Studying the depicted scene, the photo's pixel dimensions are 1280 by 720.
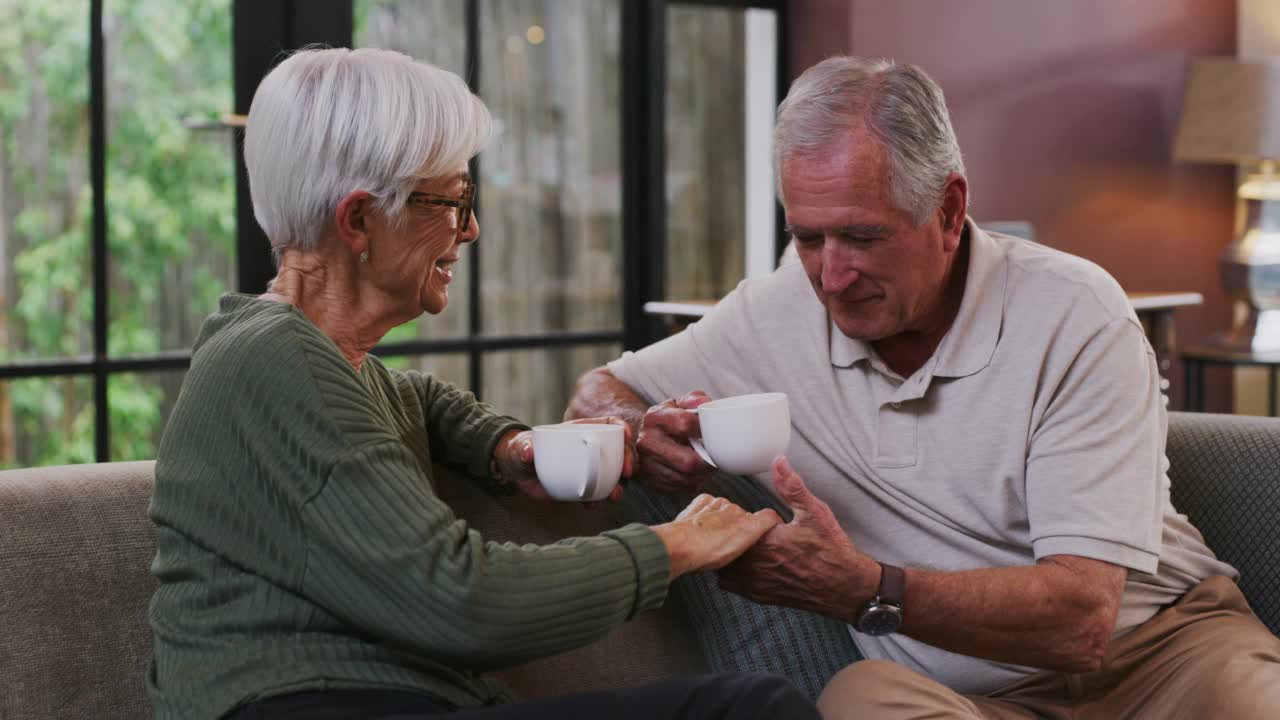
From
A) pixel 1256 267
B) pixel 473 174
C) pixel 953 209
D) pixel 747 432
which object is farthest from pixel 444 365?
pixel 1256 267

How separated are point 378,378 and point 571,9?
297cm

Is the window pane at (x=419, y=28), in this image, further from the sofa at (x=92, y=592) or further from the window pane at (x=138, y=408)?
the sofa at (x=92, y=592)

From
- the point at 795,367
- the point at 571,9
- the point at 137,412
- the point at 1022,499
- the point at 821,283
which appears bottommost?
the point at 137,412

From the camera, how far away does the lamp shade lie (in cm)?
491

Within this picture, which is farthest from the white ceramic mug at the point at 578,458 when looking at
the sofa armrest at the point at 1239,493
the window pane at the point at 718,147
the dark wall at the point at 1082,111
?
the dark wall at the point at 1082,111

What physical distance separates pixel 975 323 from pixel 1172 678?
0.48 m

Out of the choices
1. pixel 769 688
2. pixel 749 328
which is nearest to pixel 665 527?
pixel 769 688

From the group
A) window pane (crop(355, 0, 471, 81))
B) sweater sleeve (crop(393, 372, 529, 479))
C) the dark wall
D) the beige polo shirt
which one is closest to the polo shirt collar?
the beige polo shirt

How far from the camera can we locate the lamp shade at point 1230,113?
16.1 ft

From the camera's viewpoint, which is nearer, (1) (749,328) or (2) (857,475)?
(2) (857,475)

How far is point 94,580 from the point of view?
4.85 feet

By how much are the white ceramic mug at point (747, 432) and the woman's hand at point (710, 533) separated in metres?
0.05

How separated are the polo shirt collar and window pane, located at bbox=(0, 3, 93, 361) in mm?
2461

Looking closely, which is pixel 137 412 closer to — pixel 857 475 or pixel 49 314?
pixel 49 314
